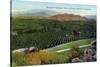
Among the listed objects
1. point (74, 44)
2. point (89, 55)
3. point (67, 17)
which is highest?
point (67, 17)

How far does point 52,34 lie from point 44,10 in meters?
0.22

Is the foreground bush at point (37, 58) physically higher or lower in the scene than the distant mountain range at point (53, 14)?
lower

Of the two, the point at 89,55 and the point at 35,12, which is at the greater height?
the point at 35,12

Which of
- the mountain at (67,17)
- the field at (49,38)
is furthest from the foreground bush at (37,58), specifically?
the mountain at (67,17)

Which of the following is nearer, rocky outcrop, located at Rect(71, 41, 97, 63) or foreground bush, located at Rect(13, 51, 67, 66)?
foreground bush, located at Rect(13, 51, 67, 66)

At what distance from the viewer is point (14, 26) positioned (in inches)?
66.6

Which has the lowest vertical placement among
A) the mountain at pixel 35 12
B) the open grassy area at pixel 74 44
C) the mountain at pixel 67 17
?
the open grassy area at pixel 74 44

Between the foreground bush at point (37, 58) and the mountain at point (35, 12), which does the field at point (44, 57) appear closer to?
the foreground bush at point (37, 58)

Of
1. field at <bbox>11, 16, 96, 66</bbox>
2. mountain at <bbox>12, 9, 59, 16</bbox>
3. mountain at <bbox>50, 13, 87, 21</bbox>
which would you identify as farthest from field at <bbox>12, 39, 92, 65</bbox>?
mountain at <bbox>12, 9, 59, 16</bbox>

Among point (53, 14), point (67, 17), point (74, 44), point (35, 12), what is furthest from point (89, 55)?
point (35, 12)

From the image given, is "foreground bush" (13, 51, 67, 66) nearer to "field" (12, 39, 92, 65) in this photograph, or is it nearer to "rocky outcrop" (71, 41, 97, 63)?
"field" (12, 39, 92, 65)

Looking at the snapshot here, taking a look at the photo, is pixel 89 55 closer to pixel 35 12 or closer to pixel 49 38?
pixel 49 38

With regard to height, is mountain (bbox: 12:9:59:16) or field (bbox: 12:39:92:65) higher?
mountain (bbox: 12:9:59:16)

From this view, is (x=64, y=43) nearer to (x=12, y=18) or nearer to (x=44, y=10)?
(x=44, y=10)
